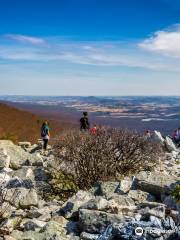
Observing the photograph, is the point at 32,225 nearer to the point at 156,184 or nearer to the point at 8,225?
the point at 8,225

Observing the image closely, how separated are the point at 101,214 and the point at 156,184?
283 cm

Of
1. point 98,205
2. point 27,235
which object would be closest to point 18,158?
point 98,205

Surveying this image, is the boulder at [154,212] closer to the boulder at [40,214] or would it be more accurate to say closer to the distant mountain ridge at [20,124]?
the boulder at [40,214]

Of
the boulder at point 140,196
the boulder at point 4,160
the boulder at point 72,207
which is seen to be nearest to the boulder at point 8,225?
the boulder at point 72,207

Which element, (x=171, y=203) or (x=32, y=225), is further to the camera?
(x=171, y=203)

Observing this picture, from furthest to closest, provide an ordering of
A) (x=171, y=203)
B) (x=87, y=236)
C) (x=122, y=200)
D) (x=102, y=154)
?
1. (x=102, y=154)
2. (x=122, y=200)
3. (x=171, y=203)
4. (x=87, y=236)

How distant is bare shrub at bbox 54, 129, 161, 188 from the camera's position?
14.8 metres

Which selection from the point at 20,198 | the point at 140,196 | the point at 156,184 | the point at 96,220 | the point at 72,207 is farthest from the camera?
the point at 156,184

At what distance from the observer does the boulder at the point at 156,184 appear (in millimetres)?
11875

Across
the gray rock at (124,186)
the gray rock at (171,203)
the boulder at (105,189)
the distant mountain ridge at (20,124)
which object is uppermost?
the gray rock at (171,203)

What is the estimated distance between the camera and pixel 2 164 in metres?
17.9

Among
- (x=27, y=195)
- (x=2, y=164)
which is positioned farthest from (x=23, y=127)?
(x=27, y=195)

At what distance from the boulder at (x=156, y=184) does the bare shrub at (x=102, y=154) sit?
6.47ft

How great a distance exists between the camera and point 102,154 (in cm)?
1491
